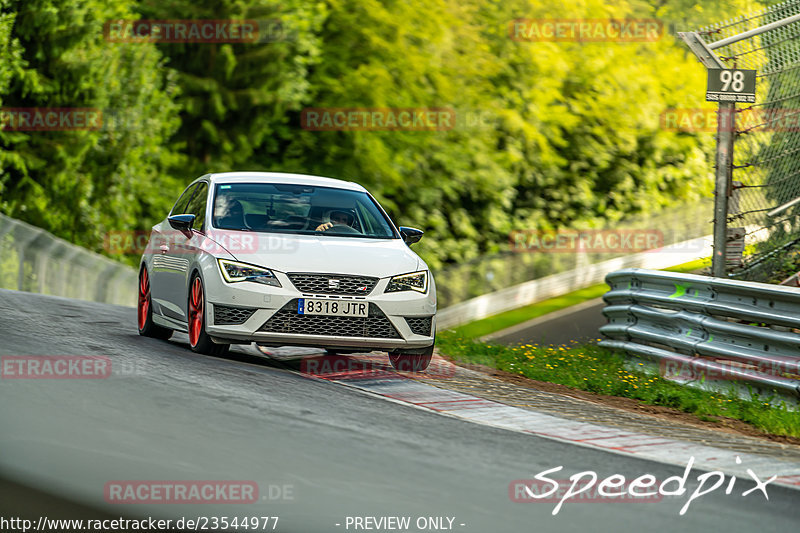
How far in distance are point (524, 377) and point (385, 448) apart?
478 centimetres

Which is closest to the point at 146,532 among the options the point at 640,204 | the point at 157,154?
the point at 157,154

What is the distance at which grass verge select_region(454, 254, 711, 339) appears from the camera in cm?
3321

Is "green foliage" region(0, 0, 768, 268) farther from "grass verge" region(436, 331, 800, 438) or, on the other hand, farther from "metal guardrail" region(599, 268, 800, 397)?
"metal guardrail" region(599, 268, 800, 397)

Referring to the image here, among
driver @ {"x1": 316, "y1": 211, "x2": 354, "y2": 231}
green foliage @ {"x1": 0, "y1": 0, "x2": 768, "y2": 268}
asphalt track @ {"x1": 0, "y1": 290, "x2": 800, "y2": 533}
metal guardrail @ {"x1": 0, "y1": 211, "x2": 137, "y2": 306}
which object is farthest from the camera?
green foliage @ {"x1": 0, "y1": 0, "x2": 768, "y2": 268}

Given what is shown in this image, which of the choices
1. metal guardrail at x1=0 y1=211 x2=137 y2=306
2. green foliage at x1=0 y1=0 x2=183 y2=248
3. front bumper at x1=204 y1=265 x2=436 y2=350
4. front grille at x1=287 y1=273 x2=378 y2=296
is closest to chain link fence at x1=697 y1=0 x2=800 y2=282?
front bumper at x1=204 y1=265 x2=436 y2=350

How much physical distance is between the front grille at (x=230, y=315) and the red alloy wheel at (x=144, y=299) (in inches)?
100

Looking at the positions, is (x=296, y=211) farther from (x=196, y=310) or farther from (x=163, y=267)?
(x=163, y=267)

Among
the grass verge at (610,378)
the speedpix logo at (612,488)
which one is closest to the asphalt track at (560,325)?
the grass verge at (610,378)

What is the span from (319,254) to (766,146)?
5.51 m

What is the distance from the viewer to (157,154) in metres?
35.2

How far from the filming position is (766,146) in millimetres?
12492

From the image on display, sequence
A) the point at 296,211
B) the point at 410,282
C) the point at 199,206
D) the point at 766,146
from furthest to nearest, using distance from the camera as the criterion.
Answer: the point at 766,146 → the point at 199,206 → the point at 296,211 → the point at 410,282

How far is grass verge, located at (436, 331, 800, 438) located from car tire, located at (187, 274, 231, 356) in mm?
3205

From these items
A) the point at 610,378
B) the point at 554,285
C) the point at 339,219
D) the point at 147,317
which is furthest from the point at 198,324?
the point at 554,285
